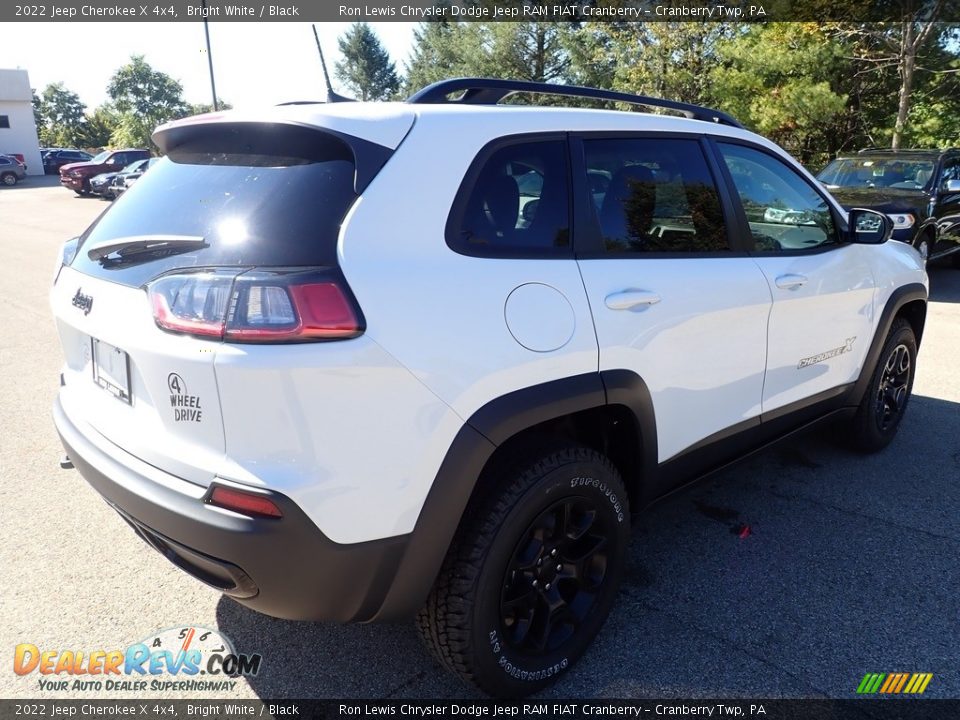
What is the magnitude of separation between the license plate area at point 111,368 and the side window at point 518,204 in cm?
101

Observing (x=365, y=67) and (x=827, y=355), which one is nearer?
(x=827, y=355)

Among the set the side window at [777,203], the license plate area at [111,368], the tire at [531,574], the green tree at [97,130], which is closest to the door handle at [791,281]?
the side window at [777,203]

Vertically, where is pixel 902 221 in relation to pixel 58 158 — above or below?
above

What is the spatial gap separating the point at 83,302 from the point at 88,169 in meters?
28.7

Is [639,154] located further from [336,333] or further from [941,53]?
[941,53]

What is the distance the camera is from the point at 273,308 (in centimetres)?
178

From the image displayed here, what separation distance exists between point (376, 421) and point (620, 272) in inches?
41.1

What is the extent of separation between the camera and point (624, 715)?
2.31 meters

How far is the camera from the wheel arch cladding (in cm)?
198

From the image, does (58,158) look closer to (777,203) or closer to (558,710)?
(777,203)

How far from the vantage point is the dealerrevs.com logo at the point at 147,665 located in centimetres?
245

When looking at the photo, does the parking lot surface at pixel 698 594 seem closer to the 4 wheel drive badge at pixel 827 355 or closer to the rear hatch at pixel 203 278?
the rear hatch at pixel 203 278

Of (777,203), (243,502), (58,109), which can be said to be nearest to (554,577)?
(243,502)

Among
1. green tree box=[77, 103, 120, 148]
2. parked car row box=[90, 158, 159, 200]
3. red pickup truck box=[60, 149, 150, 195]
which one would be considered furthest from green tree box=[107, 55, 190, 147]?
parked car row box=[90, 158, 159, 200]
